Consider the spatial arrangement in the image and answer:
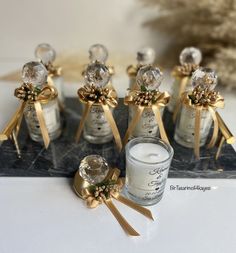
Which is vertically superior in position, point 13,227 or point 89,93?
point 89,93

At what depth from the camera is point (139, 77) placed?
60 cm

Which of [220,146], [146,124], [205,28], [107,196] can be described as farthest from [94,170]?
[205,28]

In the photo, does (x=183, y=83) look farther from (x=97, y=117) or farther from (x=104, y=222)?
(x=104, y=222)

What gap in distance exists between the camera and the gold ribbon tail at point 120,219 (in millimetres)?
522

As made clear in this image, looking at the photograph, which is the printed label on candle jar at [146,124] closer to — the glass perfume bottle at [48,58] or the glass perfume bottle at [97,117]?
the glass perfume bottle at [97,117]

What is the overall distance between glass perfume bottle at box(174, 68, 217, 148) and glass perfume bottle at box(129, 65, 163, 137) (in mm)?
49

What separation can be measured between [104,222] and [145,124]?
0.19 metres

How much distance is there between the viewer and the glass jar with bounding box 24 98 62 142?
646mm

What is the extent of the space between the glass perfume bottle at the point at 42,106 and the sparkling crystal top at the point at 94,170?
0.49 ft

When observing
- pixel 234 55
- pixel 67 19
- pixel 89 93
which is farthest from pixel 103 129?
pixel 67 19

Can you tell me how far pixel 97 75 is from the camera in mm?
598

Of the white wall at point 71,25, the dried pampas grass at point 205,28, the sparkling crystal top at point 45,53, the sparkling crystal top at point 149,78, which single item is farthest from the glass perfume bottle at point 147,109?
the white wall at point 71,25

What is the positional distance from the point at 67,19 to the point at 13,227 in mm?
704

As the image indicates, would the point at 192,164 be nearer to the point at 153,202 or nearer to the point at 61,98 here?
the point at 153,202
